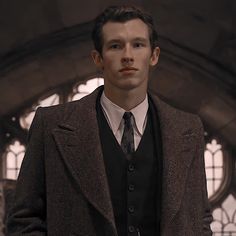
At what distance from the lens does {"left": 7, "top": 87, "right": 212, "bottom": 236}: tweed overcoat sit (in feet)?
6.12

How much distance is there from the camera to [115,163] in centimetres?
191

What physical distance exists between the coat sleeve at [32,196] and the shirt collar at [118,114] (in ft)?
0.48

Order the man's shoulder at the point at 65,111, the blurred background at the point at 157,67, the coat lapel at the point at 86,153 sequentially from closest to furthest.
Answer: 1. the coat lapel at the point at 86,153
2. the man's shoulder at the point at 65,111
3. the blurred background at the point at 157,67

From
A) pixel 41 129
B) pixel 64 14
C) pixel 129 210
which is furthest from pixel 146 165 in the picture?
pixel 64 14

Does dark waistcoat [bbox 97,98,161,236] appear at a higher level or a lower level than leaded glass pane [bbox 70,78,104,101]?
lower

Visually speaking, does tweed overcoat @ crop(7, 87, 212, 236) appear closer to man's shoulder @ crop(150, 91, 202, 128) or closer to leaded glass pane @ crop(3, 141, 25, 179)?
man's shoulder @ crop(150, 91, 202, 128)

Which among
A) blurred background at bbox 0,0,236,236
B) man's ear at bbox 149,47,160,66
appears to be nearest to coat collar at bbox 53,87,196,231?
man's ear at bbox 149,47,160,66

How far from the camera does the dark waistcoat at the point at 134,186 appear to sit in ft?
6.16

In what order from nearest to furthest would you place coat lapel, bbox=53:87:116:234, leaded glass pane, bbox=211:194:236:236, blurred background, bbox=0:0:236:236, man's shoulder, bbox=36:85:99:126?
1. coat lapel, bbox=53:87:116:234
2. man's shoulder, bbox=36:85:99:126
3. blurred background, bbox=0:0:236:236
4. leaded glass pane, bbox=211:194:236:236

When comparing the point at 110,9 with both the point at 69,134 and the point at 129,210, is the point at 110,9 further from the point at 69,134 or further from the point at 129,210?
the point at 129,210

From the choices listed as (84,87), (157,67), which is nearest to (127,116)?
(157,67)

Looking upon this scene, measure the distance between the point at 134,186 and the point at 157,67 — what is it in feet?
14.6

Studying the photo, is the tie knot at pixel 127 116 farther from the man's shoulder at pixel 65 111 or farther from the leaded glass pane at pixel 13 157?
the leaded glass pane at pixel 13 157

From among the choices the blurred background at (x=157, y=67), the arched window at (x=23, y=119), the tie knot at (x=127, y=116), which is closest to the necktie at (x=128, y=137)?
the tie knot at (x=127, y=116)
